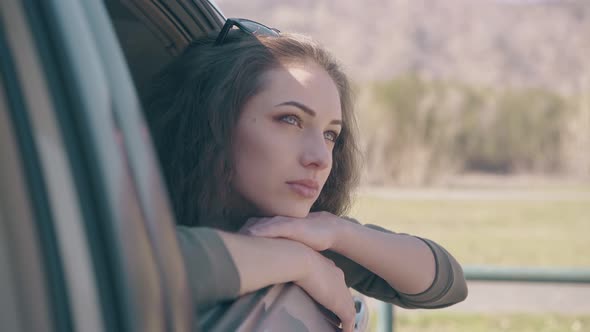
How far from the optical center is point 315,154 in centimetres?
173

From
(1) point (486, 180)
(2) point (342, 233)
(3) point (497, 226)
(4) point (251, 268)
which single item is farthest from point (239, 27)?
(1) point (486, 180)

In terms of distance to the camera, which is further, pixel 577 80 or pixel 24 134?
pixel 577 80

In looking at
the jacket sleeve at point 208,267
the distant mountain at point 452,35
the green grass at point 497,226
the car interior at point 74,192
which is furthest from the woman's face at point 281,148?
the distant mountain at point 452,35

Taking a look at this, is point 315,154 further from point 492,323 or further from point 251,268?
point 492,323

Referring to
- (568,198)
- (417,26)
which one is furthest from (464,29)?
(568,198)

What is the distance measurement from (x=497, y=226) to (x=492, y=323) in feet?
21.6

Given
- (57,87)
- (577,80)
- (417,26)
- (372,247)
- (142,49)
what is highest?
(417,26)

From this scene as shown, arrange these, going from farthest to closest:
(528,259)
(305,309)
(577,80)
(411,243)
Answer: (577,80) → (528,259) → (411,243) → (305,309)

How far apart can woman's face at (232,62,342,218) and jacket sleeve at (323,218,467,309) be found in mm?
288

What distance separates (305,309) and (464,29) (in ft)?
210

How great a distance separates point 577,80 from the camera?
54281 millimetres

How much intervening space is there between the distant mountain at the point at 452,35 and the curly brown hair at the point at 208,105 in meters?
51.8

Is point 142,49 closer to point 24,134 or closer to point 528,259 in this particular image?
point 24,134

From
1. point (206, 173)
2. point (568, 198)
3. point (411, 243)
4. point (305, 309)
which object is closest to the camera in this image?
point (305, 309)
